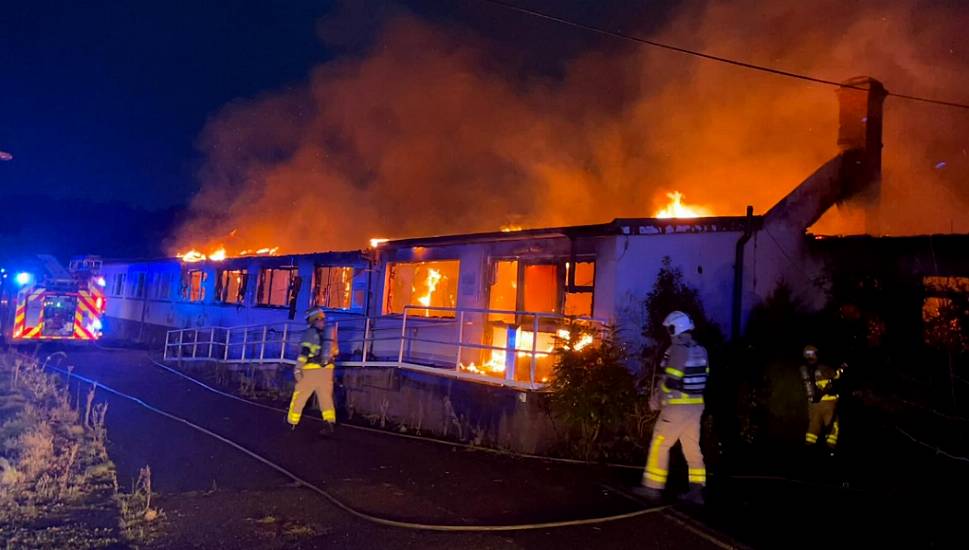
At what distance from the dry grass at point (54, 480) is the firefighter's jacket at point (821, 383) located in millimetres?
7326

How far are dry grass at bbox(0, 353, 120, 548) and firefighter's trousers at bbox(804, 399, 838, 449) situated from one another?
7.41m

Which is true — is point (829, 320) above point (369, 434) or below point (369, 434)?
above

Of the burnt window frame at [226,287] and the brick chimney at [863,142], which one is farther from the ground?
the brick chimney at [863,142]

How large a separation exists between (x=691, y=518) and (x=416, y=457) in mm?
3361

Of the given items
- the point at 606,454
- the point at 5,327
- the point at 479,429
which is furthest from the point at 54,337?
the point at 606,454

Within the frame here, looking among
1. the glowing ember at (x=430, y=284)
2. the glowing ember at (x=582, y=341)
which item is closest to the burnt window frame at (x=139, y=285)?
the glowing ember at (x=430, y=284)

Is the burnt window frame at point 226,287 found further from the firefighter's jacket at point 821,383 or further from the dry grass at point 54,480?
the firefighter's jacket at point 821,383

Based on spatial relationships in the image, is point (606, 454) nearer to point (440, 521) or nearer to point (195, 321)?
point (440, 521)

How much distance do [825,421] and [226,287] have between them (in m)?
17.7

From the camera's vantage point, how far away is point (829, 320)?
27.2 feet

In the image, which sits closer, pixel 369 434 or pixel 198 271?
pixel 369 434

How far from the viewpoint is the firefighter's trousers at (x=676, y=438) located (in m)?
5.49

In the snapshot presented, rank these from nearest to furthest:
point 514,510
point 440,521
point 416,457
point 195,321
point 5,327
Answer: point 440,521 < point 514,510 < point 416,457 < point 5,327 < point 195,321

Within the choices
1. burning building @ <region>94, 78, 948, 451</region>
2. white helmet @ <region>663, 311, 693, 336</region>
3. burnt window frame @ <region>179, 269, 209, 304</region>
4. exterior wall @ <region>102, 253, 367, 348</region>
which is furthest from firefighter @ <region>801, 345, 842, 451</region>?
burnt window frame @ <region>179, 269, 209, 304</region>
